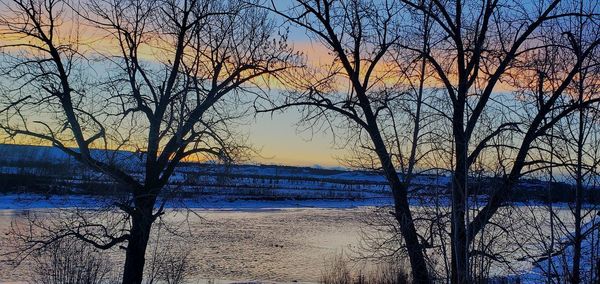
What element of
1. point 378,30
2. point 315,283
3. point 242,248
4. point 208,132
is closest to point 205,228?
point 242,248

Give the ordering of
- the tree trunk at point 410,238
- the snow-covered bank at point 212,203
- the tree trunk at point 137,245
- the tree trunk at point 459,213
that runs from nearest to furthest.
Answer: the tree trunk at point 459,213
the tree trunk at point 410,238
the tree trunk at point 137,245
the snow-covered bank at point 212,203

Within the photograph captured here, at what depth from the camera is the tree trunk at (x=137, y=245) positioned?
1446 cm

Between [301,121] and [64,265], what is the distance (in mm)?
5972

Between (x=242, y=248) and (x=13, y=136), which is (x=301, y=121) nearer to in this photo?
(x=13, y=136)

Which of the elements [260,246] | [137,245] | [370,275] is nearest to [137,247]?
Result: [137,245]

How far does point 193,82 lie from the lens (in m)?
14.1

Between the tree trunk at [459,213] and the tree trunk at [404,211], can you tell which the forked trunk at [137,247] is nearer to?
the tree trunk at [404,211]

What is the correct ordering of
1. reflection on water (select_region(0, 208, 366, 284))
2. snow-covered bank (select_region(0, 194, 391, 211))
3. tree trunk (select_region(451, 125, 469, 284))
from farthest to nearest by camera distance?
snow-covered bank (select_region(0, 194, 391, 211))
reflection on water (select_region(0, 208, 366, 284))
tree trunk (select_region(451, 125, 469, 284))

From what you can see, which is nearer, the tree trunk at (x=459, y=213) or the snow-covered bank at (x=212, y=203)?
the tree trunk at (x=459, y=213)

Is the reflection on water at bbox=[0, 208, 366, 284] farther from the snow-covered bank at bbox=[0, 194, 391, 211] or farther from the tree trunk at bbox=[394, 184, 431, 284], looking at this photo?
the tree trunk at bbox=[394, 184, 431, 284]

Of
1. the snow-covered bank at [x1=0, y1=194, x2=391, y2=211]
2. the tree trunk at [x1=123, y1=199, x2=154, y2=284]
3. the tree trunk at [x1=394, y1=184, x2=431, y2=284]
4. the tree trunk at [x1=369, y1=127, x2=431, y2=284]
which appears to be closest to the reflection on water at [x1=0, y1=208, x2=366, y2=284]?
the tree trunk at [x1=123, y1=199, x2=154, y2=284]

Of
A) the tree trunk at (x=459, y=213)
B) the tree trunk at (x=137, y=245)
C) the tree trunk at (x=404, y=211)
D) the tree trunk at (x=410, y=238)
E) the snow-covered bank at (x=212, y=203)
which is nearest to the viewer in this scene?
the tree trunk at (x=459, y=213)

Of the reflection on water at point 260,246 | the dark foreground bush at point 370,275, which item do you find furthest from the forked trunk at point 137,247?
the dark foreground bush at point 370,275

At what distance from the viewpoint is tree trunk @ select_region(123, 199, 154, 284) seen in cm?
1446
